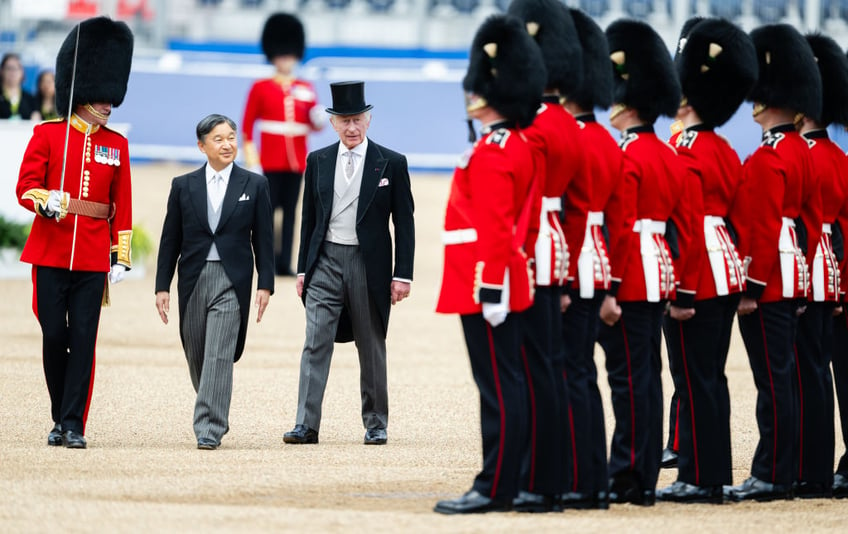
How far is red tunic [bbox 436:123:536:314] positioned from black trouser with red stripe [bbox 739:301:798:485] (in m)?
1.26

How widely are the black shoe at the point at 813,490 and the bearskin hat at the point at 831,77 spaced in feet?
4.85

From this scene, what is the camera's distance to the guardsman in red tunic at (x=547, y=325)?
5.60 m

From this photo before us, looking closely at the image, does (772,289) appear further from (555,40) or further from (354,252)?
(354,252)

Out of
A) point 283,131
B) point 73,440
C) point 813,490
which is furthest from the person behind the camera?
point 283,131

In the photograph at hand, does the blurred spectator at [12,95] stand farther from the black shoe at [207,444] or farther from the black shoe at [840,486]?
the black shoe at [840,486]

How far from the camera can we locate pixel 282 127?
13.8 meters

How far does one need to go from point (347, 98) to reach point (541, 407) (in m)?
2.39

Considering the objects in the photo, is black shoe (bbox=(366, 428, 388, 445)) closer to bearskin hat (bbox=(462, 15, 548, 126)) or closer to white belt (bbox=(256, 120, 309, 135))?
bearskin hat (bbox=(462, 15, 548, 126))

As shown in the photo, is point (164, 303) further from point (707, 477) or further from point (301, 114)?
point (301, 114)

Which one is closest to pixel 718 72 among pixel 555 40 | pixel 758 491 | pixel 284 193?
pixel 555 40

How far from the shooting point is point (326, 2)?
2084 centimetres

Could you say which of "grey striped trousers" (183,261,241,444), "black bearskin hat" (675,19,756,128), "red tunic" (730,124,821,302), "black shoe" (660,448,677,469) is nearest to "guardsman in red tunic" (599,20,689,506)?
"black bearskin hat" (675,19,756,128)

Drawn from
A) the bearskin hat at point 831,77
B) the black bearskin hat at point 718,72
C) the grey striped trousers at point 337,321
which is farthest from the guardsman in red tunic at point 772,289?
the grey striped trousers at point 337,321

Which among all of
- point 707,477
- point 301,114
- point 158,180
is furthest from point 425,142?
point 707,477
